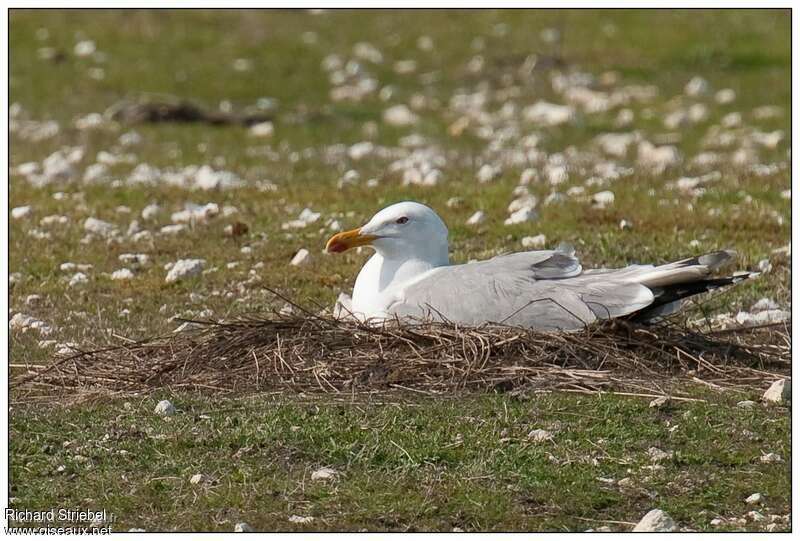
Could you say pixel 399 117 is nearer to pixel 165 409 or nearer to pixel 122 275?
pixel 122 275

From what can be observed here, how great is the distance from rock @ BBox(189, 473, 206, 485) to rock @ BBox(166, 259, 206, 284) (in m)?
4.59

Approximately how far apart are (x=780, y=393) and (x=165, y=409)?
313cm

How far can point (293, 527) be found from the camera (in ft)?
21.2

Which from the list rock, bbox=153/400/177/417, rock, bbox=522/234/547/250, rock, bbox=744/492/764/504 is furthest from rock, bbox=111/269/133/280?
rock, bbox=744/492/764/504

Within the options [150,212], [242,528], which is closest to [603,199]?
[150,212]

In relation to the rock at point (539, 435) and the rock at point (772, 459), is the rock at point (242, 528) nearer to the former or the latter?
the rock at point (539, 435)

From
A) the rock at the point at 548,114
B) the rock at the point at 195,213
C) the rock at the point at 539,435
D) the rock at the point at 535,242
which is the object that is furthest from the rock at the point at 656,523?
the rock at the point at 548,114

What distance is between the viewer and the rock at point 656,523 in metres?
6.33

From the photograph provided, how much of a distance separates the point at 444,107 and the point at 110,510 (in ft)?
49.7

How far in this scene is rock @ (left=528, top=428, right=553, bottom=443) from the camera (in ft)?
24.3

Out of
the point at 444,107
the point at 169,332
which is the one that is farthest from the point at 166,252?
the point at 444,107

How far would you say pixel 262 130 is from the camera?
19.1 metres

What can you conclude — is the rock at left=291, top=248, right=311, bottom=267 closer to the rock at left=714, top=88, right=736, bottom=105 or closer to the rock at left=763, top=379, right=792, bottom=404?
the rock at left=763, top=379, right=792, bottom=404

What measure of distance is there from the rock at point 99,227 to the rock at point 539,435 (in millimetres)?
6531
